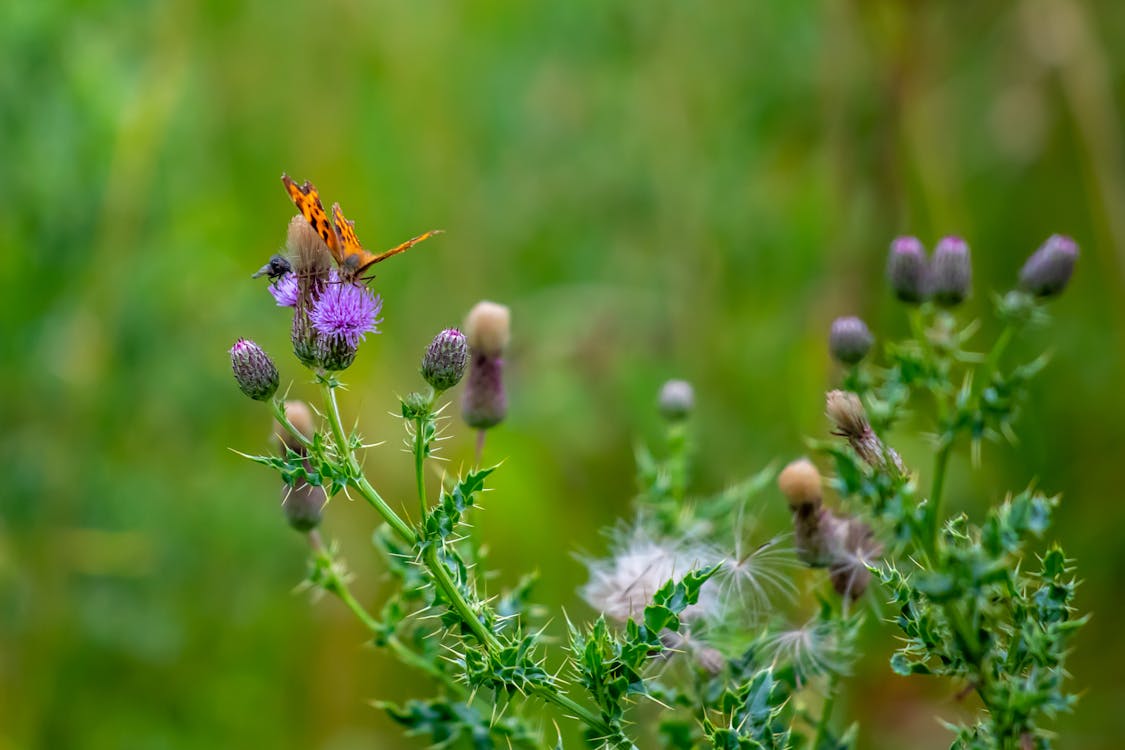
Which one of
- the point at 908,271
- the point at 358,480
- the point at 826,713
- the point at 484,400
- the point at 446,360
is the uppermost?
the point at 484,400

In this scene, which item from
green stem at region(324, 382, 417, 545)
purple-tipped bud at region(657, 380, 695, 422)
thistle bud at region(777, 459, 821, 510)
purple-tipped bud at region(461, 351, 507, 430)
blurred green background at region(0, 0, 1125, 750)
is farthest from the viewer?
blurred green background at region(0, 0, 1125, 750)

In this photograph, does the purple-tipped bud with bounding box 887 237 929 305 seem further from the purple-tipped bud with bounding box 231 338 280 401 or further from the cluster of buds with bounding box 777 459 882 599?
the purple-tipped bud with bounding box 231 338 280 401

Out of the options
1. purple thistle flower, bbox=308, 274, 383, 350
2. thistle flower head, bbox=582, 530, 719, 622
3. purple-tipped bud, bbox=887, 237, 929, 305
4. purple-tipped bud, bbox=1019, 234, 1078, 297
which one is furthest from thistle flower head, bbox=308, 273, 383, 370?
purple-tipped bud, bbox=1019, 234, 1078, 297

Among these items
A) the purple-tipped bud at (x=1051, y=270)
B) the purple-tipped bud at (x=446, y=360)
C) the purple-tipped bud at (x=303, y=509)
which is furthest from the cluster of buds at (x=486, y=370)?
the purple-tipped bud at (x=1051, y=270)

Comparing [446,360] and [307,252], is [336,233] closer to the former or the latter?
[307,252]

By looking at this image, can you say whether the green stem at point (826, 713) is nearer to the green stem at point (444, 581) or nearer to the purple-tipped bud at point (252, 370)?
the green stem at point (444, 581)

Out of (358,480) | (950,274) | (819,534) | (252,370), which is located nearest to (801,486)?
(819,534)

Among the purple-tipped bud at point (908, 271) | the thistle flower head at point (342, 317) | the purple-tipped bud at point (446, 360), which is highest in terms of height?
the purple-tipped bud at point (908, 271)
